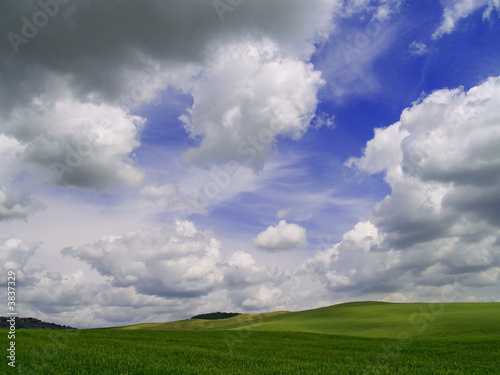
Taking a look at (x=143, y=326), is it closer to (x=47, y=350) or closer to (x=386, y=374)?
(x=47, y=350)

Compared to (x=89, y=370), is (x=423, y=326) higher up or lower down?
lower down

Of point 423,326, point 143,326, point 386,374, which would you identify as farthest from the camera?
point 143,326

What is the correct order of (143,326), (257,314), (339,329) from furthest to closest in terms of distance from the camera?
(257,314), (143,326), (339,329)

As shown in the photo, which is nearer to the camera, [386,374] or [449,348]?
[386,374]

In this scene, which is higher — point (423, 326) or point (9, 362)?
point (9, 362)

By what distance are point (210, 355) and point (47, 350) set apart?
11.8 meters

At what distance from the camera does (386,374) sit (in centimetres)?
1997

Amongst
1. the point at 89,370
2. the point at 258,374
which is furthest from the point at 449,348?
the point at 89,370

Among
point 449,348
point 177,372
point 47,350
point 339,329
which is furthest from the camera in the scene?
point 339,329

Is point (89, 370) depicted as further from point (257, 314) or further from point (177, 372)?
point (257, 314)

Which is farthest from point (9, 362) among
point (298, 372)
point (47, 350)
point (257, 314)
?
point (257, 314)

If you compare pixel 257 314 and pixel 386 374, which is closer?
pixel 386 374

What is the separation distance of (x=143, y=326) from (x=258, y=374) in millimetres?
120189

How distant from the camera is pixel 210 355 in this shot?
28.3 meters
